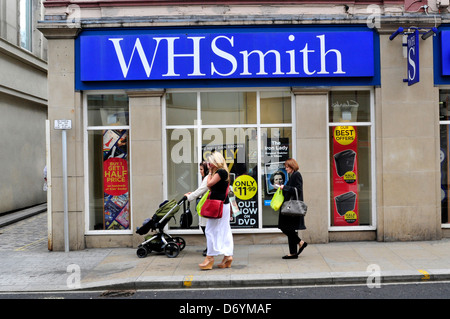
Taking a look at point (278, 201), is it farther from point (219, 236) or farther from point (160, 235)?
point (160, 235)

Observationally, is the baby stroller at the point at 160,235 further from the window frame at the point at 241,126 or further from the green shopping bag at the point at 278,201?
the green shopping bag at the point at 278,201

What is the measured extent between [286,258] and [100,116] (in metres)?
5.23

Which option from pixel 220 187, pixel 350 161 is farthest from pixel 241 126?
pixel 220 187

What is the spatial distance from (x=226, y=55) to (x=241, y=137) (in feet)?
6.05

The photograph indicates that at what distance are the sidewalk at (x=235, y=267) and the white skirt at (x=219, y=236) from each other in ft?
1.10

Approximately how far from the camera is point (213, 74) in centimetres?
1062

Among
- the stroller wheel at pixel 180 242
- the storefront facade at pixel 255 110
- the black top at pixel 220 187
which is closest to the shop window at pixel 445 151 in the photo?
the storefront facade at pixel 255 110

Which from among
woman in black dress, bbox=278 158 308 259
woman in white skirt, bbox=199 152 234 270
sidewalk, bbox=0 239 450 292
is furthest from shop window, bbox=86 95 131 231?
woman in black dress, bbox=278 158 308 259

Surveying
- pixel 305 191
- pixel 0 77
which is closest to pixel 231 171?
pixel 305 191

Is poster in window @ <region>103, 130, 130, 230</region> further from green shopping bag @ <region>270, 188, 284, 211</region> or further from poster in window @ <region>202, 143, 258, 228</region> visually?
green shopping bag @ <region>270, 188, 284, 211</region>

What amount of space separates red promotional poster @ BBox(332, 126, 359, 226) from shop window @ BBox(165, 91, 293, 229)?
1.12m

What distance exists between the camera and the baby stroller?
9547 mm
